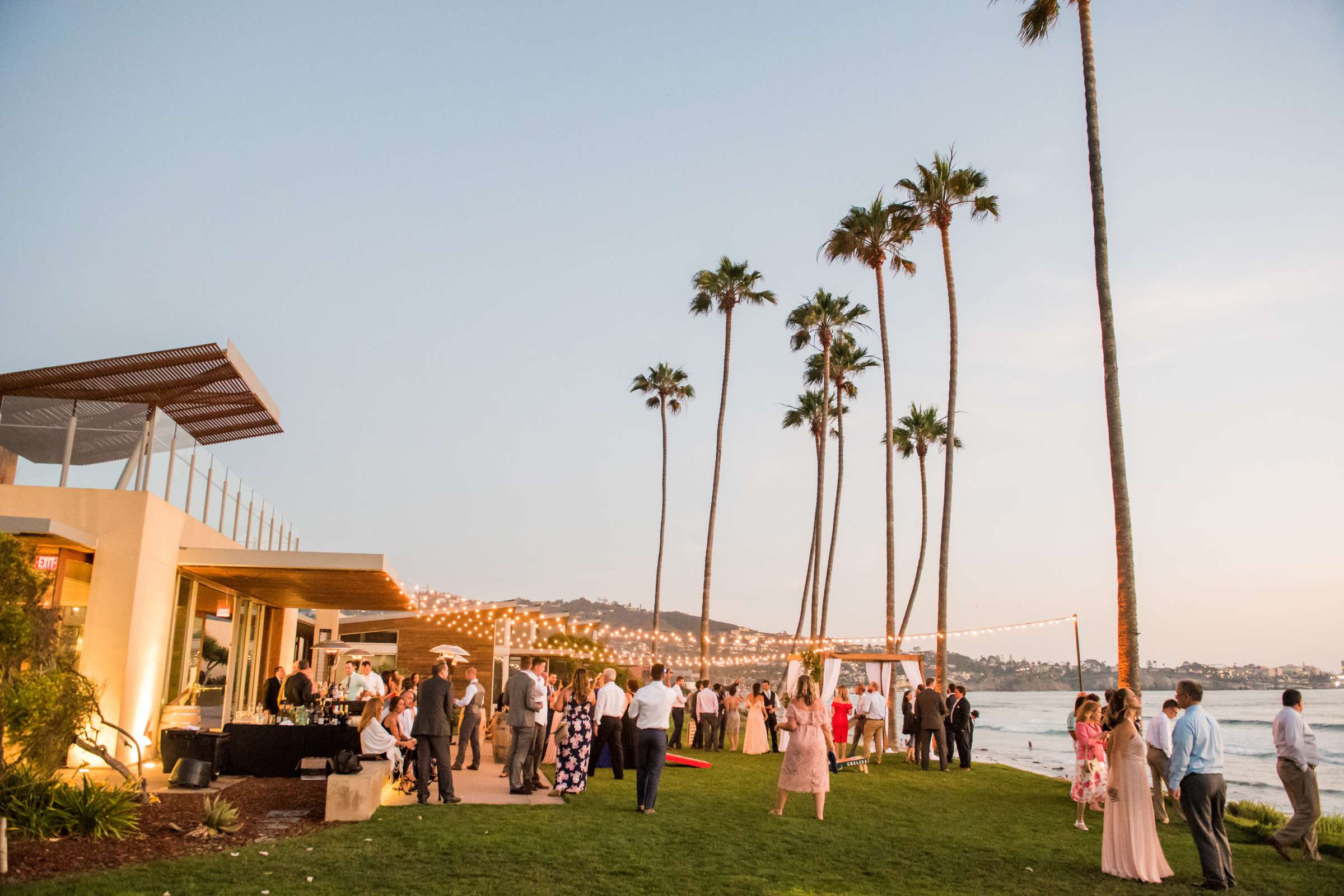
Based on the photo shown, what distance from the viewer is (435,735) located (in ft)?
33.5

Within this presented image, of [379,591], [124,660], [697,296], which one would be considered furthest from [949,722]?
[697,296]

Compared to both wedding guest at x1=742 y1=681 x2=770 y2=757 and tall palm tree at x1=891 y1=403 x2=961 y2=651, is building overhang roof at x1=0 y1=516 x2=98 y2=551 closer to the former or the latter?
wedding guest at x1=742 y1=681 x2=770 y2=757

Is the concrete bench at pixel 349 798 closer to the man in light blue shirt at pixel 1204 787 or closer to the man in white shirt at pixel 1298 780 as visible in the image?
the man in light blue shirt at pixel 1204 787

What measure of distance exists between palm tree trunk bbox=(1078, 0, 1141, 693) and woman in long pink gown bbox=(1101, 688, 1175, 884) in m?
4.71

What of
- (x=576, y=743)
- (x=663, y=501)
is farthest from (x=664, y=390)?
(x=576, y=743)

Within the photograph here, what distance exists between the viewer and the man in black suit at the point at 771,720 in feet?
69.7

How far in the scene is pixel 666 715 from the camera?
10523 millimetres

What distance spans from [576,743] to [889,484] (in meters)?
17.7

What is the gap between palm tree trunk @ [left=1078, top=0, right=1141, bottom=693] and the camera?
12.8 meters

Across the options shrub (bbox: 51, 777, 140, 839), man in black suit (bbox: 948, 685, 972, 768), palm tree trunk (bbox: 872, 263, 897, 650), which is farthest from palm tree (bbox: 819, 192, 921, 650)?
shrub (bbox: 51, 777, 140, 839)

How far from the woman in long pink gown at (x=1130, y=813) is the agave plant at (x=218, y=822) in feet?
23.3

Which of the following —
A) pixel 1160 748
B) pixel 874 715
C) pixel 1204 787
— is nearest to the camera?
pixel 1204 787

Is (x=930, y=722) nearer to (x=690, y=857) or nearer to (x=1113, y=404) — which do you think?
(x=1113, y=404)

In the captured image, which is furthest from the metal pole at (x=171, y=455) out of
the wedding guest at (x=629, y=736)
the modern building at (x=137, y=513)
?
the wedding guest at (x=629, y=736)
